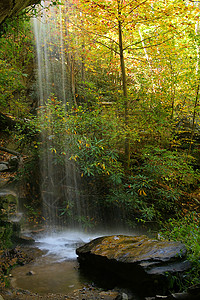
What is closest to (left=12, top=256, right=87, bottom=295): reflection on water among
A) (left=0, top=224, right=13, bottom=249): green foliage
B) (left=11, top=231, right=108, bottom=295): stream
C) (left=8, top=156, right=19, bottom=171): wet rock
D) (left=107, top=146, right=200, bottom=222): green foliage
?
(left=11, top=231, right=108, bottom=295): stream

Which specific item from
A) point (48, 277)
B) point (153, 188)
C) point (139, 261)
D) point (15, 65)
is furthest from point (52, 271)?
point (15, 65)

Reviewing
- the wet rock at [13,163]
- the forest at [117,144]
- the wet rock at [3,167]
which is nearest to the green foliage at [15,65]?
the forest at [117,144]

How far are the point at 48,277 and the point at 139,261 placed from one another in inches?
60.5

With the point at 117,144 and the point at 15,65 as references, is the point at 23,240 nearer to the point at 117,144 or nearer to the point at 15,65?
the point at 117,144

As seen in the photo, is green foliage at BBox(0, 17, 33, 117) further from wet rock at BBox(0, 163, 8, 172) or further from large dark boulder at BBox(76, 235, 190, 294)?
large dark boulder at BBox(76, 235, 190, 294)

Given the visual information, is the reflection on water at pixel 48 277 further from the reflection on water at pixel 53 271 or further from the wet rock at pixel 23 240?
the wet rock at pixel 23 240

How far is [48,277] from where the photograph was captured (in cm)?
337

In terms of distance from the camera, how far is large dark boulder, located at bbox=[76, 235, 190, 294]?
2.53 metres

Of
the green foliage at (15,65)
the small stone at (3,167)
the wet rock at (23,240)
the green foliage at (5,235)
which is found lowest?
the wet rock at (23,240)

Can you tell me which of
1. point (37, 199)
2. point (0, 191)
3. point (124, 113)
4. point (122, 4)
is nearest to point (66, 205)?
point (37, 199)

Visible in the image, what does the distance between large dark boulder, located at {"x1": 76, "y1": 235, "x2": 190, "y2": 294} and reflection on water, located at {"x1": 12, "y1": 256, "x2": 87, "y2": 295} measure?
32 centimetres

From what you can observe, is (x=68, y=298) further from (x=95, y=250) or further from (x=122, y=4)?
(x=122, y=4)

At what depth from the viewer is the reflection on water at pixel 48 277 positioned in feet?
9.91

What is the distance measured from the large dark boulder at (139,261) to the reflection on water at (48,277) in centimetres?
32
